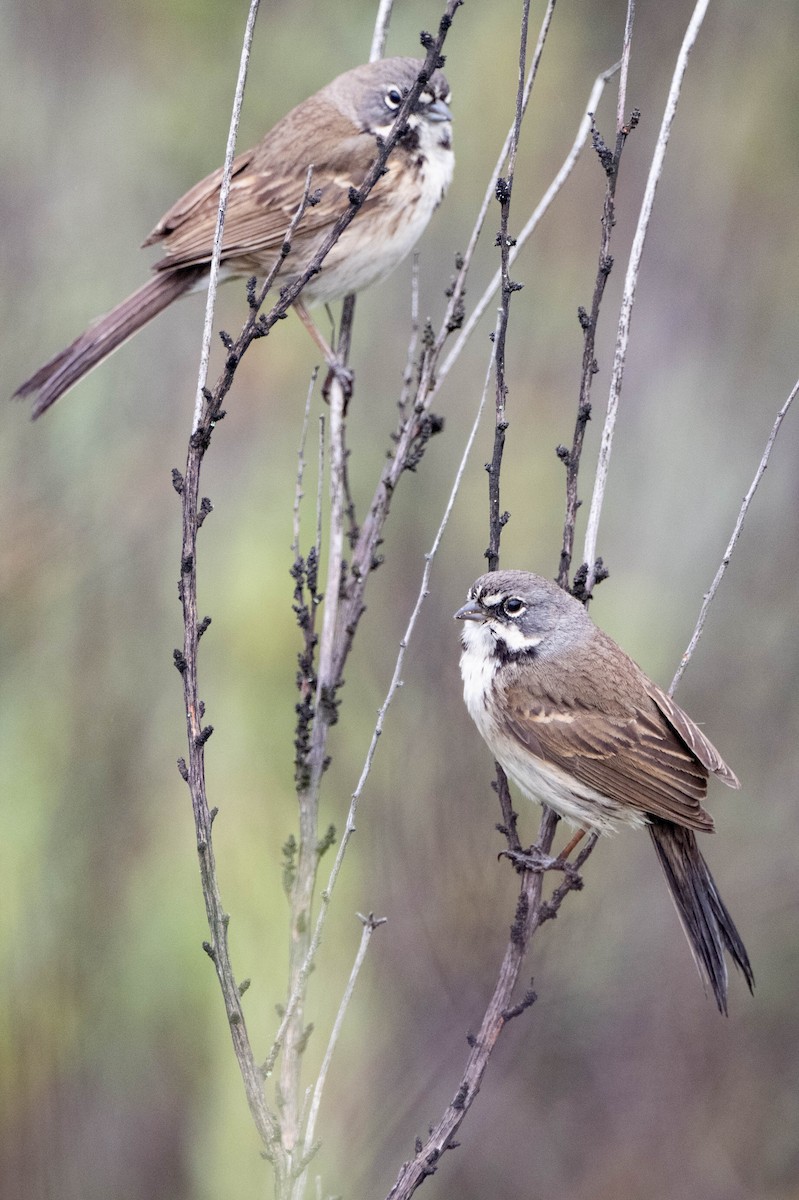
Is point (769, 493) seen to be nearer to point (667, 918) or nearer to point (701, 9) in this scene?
point (667, 918)

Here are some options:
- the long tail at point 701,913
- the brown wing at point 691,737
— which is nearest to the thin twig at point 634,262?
the brown wing at point 691,737

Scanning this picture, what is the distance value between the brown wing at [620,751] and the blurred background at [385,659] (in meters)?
0.97

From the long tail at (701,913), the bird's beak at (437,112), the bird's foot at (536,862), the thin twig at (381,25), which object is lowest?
the long tail at (701,913)

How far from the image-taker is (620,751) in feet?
11.3

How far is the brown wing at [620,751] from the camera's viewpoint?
10.9ft

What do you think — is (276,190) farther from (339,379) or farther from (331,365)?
(339,379)

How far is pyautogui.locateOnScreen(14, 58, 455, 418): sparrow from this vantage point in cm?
448

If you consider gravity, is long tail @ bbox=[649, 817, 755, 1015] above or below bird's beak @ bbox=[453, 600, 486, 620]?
below

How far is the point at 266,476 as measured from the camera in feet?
17.2

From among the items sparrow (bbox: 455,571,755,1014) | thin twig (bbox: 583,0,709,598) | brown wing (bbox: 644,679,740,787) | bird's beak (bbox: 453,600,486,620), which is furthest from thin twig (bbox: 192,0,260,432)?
brown wing (bbox: 644,679,740,787)

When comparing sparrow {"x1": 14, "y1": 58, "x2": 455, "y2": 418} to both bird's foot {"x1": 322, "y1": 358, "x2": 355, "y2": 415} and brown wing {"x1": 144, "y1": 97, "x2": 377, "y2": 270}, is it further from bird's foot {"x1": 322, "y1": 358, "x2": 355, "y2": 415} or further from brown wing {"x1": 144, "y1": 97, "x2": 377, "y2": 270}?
bird's foot {"x1": 322, "y1": 358, "x2": 355, "y2": 415}

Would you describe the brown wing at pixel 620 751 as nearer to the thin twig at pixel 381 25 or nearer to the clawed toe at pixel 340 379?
the clawed toe at pixel 340 379

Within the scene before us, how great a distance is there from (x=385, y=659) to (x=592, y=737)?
58.1 inches

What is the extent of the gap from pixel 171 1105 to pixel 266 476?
236cm
